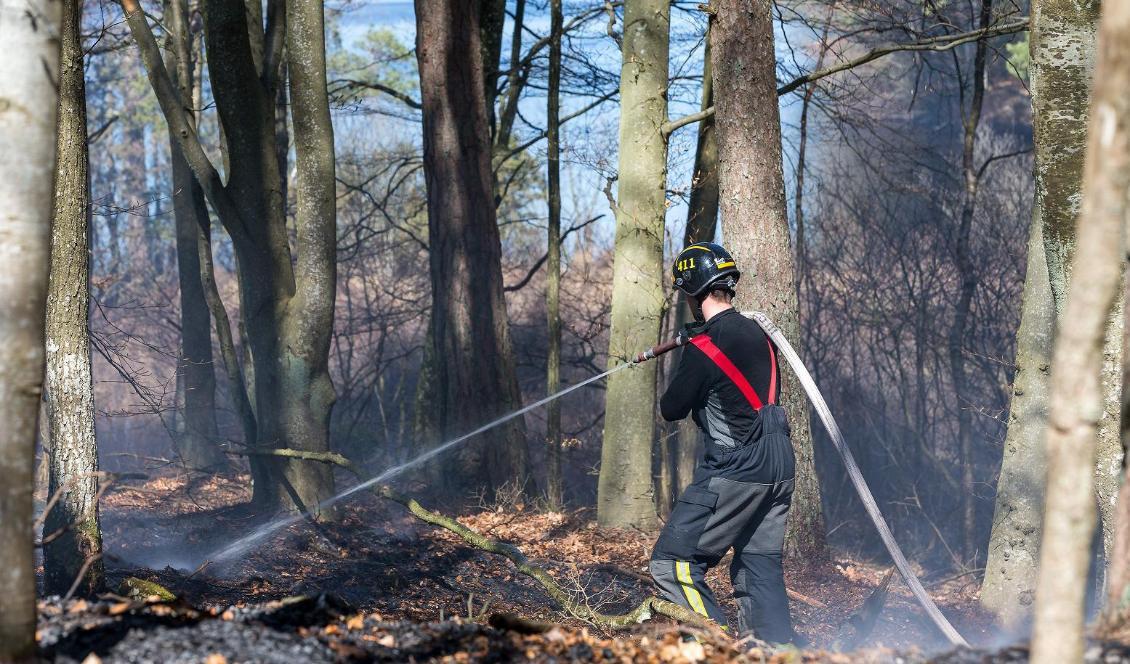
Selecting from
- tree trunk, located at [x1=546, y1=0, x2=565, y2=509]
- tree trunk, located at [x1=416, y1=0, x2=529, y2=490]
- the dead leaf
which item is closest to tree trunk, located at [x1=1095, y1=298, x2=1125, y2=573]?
the dead leaf

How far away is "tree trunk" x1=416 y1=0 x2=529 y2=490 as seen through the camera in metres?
11.2

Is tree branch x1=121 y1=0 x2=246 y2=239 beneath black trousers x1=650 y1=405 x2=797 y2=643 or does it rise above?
above

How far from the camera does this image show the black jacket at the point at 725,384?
5242 mm

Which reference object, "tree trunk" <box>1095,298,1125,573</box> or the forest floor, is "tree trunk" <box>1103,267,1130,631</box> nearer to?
the forest floor

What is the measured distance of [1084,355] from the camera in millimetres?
2271

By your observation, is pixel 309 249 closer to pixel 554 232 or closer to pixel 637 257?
pixel 637 257

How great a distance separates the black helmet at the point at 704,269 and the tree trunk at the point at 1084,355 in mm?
3074

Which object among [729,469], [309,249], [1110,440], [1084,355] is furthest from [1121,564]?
[309,249]

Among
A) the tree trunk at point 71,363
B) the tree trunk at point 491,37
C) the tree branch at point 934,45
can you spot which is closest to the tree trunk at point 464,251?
the tree trunk at point 491,37

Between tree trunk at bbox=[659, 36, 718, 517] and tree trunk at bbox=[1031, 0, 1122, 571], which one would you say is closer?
tree trunk at bbox=[1031, 0, 1122, 571]

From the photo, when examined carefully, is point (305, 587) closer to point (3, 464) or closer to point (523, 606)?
point (523, 606)

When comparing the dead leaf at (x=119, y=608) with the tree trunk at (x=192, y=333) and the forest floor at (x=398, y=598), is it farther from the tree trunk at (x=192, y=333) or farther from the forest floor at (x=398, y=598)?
the tree trunk at (x=192, y=333)

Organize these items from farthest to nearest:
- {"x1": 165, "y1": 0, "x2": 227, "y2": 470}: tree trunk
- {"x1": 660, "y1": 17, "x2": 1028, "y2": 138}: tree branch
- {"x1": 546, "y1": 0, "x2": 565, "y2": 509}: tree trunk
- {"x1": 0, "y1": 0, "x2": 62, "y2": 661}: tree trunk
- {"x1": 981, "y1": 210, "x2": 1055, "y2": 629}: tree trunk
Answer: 1. {"x1": 165, "y1": 0, "x2": 227, "y2": 470}: tree trunk
2. {"x1": 546, "y1": 0, "x2": 565, "y2": 509}: tree trunk
3. {"x1": 660, "y1": 17, "x2": 1028, "y2": 138}: tree branch
4. {"x1": 981, "y1": 210, "x2": 1055, "y2": 629}: tree trunk
5. {"x1": 0, "y1": 0, "x2": 62, "y2": 661}: tree trunk

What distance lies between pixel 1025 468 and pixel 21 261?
7406 mm
